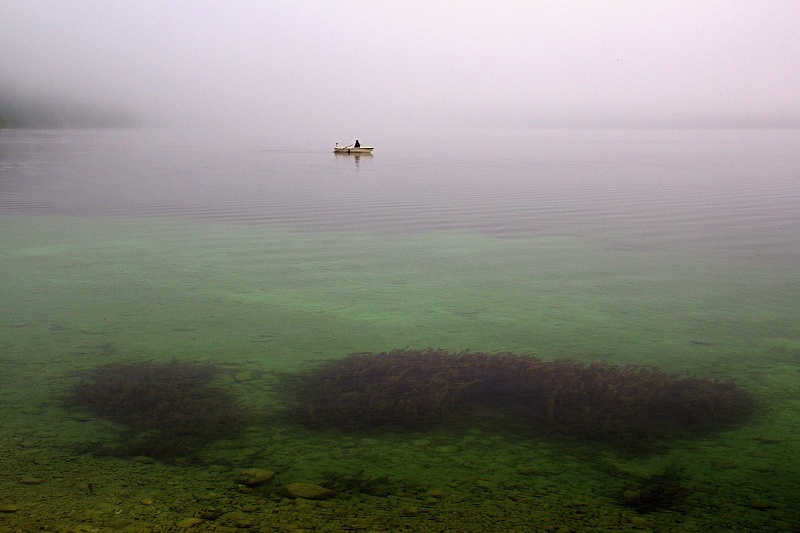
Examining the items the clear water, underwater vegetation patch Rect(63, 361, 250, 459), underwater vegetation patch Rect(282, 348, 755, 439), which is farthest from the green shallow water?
underwater vegetation patch Rect(282, 348, 755, 439)

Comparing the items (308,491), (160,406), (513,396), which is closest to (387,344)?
(513,396)

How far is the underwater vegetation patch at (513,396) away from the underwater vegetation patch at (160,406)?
873 mm

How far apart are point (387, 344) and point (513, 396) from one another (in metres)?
2.61

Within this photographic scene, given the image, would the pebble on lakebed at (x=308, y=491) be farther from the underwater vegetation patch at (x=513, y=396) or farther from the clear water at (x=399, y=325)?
the underwater vegetation patch at (x=513, y=396)

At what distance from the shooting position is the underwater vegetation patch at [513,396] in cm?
777

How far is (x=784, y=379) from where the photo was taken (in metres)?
9.24

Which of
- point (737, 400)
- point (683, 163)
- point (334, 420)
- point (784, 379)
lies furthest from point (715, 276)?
point (683, 163)

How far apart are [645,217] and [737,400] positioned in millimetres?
17990

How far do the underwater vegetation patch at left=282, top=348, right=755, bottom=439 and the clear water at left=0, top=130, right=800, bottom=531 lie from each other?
36 centimetres

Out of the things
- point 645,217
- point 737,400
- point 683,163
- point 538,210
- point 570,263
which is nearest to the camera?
point 737,400

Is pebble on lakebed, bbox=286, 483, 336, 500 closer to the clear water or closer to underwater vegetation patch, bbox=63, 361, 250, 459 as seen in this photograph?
the clear water

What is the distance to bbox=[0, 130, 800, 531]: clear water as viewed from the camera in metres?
6.04

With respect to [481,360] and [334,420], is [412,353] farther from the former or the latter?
[334,420]

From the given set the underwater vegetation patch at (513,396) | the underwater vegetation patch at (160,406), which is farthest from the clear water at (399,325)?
the underwater vegetation patch at (513,396)
